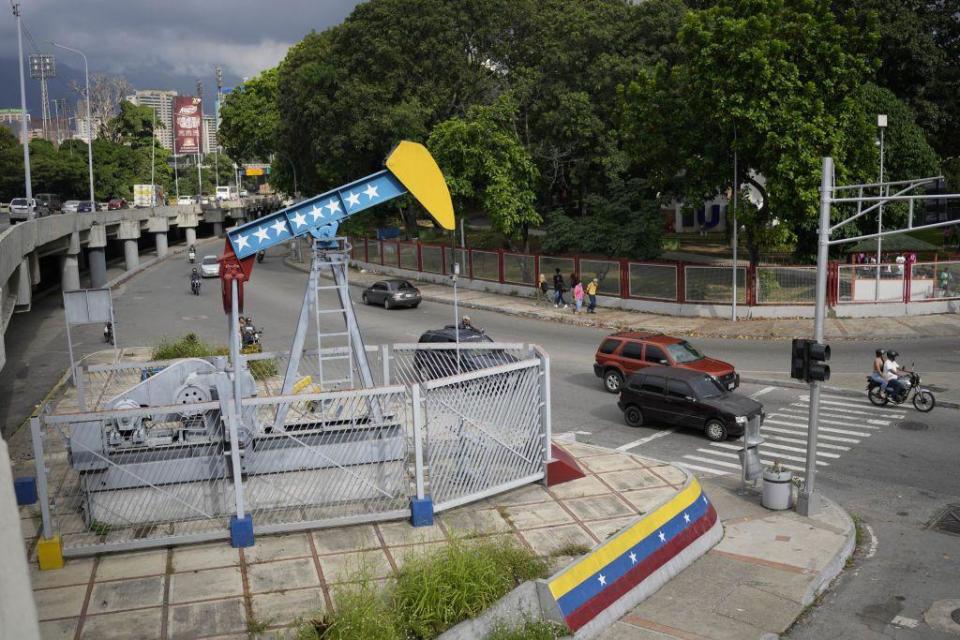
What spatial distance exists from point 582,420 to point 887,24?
3651 cm

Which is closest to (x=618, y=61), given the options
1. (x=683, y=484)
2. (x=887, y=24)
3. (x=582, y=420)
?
(x=887, y=24)

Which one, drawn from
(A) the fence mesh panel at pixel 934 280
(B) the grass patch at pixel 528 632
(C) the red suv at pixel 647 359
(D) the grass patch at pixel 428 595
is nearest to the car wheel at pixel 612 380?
(C) the red suv at pixel 647 359

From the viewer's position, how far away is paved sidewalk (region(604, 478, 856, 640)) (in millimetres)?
11469

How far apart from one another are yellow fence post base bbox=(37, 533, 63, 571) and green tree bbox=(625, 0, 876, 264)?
27.7 meters

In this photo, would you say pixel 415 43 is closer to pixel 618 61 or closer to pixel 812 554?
pixel 618 61

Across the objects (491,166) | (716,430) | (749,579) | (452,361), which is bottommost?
(749,579)

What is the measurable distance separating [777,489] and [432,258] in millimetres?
35672

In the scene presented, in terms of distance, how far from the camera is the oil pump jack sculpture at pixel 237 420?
12484mm

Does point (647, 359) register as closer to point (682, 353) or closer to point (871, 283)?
point (682, 353)

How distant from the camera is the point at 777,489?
15703 mm

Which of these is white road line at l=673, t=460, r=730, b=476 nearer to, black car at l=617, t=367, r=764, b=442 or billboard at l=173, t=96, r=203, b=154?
black car at l=617, t=367, r=764, b=442

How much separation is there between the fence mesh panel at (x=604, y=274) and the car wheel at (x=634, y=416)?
58.6 feet

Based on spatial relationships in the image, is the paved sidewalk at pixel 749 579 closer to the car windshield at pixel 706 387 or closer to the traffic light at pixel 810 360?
the traffic light at pixel 810 360

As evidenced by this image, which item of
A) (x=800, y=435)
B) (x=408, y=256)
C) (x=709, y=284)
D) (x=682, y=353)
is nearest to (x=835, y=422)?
(x=800, y=435)
